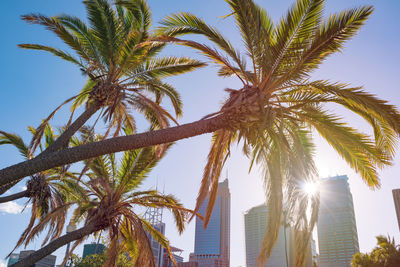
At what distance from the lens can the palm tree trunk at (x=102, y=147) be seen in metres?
5.98

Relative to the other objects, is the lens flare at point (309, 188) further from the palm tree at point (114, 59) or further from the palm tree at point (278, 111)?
Result: the palm tree at point (114, 59)

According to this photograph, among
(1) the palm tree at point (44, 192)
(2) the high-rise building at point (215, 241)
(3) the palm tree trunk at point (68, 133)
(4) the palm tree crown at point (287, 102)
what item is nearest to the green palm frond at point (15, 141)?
(1) the palm tree at point (44, 192)

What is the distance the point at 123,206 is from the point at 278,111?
6319 mm

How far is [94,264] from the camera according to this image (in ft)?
61.8

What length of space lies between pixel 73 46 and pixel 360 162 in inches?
356

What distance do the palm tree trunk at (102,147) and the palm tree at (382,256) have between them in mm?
17217

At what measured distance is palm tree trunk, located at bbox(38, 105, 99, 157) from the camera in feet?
25.7

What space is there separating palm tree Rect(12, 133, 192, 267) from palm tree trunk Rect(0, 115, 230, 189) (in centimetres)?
433

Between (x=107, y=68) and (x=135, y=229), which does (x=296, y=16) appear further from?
(x=135, y=229)

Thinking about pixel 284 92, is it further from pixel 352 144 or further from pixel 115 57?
pixel 115 57

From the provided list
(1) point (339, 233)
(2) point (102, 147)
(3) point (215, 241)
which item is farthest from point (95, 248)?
(3) point (215, 241)

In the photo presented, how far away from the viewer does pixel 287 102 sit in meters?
7.65

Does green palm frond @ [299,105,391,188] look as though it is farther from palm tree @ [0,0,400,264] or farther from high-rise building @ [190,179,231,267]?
high-rise building @ [190,179,231,267]

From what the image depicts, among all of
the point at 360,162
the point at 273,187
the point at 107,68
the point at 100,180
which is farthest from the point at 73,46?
the point at 360,162
